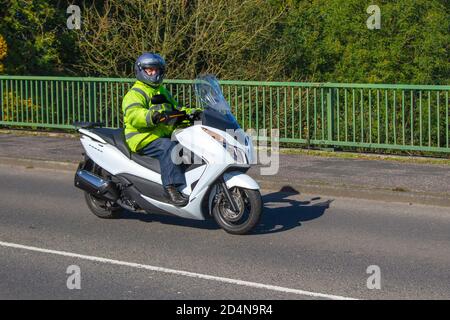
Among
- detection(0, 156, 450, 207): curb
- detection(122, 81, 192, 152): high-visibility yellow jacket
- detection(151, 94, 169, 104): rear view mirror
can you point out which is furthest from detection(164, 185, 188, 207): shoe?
detection(0, 156, 450, 207): curb

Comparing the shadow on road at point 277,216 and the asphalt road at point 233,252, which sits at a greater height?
the shadow on road at point 277,216

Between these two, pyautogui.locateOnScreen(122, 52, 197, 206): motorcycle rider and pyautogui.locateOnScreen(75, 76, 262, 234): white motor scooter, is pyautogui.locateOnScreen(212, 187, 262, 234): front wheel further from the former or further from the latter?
pyautogui.locateOnScreen(122, 52, 197, 206): motorcycle rider

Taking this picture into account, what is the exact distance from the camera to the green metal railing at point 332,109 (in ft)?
46.1

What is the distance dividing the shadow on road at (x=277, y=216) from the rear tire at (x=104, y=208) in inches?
6.6

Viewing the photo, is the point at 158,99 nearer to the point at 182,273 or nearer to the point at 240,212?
the point at 240,212

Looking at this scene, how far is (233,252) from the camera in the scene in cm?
856

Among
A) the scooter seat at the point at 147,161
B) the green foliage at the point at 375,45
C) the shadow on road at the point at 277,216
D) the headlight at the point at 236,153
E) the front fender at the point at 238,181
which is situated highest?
the green foliage at the point at 375,45

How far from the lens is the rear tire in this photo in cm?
1016

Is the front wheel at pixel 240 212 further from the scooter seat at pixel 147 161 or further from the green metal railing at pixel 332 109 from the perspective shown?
the green metal railing at pixel 332 109

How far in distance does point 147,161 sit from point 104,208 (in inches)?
39.0

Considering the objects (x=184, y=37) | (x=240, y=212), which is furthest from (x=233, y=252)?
(x=184, y=37)

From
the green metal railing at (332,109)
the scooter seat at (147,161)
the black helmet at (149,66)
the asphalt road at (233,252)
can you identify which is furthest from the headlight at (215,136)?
the green metal railing at (332,109)

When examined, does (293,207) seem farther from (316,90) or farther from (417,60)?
(417,60)

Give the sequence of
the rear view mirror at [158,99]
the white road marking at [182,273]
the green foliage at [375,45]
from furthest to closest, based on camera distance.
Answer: the green foliage at [375,45] → the rear view mirror at [158,99] → the white road marking at [182,273]
